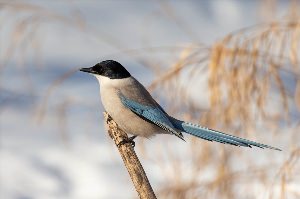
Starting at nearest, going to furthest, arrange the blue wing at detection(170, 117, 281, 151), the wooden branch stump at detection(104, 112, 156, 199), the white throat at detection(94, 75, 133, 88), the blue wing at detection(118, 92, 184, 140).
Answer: the blue wing at detection(170, 117, 281, 151) → the wooden branch stump at detection(104, 112, 156, 199) → the blue wing at detection(118, 92, 184, 140) → the white throat at detection(94, 75, 133, 88)

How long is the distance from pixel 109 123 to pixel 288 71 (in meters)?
1.30

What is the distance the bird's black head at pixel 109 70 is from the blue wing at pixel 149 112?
Result: 0.37ft

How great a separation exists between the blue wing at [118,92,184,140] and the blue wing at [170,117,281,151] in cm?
6

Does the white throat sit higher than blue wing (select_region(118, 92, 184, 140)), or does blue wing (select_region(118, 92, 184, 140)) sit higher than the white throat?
the white throat

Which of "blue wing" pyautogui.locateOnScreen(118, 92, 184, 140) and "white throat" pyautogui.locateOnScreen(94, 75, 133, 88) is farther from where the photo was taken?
"white throat" pyautogui.locateOnScreen(94, 75, 133, 88)

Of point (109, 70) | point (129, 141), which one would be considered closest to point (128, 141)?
point (129, 141)

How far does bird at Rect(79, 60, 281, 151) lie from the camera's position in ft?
11.1

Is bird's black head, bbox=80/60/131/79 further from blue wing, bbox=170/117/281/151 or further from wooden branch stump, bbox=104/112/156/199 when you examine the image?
blue wing, bbox=170/117/281/151

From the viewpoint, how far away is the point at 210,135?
311 cm

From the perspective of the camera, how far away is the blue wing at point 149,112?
333cm

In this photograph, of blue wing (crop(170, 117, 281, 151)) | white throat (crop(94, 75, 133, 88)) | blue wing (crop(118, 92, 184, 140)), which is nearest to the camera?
blue wing (crop(170, 117, 281, 151))

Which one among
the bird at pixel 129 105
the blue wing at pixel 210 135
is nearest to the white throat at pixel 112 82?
the bird at pixel 129 105

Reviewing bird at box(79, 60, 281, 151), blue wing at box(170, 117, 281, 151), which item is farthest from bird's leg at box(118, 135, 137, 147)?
blue wing at box(170, 117, 281, 151)

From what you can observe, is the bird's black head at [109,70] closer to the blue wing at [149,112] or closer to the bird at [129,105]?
the bird at [129,105]
